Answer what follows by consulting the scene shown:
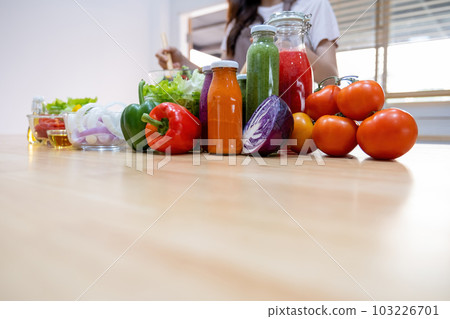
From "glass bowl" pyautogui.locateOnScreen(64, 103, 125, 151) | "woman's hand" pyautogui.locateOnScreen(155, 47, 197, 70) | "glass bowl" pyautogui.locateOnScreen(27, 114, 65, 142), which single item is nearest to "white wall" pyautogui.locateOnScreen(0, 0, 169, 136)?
"woman's hand" pyautogui.locateOnScreen(155, 47, 197, 70)

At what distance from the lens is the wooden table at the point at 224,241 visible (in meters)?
0.14

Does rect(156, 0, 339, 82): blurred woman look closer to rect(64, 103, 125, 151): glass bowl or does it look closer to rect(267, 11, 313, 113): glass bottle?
rect(267, 11, 313, 113): glass bottle

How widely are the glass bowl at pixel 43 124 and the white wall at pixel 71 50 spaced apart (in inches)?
75.2

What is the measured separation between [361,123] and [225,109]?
0.88ft

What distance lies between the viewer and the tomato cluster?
0.63 metres

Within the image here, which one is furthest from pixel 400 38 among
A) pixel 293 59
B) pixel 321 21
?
pixel 293 59

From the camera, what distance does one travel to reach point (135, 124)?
2.66 feet

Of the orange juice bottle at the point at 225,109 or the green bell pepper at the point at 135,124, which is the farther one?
the green bell pepper at the point at 135,124

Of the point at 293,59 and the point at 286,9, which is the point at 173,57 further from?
the point at 293,59

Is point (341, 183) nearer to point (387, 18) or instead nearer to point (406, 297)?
point (406, 297)

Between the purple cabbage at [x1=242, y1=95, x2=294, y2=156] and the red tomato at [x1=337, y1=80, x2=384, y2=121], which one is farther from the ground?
the red tomato at [x1=337, y1=80, x2=384, y2=121]

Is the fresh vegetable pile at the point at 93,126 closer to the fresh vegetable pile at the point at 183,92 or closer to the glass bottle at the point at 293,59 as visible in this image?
the fresh vegetable pile at the point at 183,92
